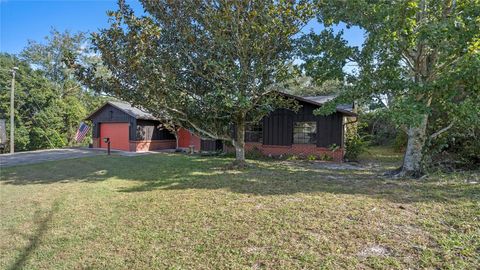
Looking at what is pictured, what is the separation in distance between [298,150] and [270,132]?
1771 mm

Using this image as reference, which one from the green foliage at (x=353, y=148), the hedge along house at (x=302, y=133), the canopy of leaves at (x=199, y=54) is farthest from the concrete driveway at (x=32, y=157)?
the green foliage at (x=353, y=148)

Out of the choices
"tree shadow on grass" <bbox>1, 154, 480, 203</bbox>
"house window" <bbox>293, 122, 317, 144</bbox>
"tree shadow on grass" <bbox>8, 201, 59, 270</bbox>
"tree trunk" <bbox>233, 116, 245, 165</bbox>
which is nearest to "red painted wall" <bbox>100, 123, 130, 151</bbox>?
"tree shadow on grass" <bbox>1, 154, 480, 203</bbox>

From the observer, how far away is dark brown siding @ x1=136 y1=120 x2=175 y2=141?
57.7 feet

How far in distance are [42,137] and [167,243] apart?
23.0 metres

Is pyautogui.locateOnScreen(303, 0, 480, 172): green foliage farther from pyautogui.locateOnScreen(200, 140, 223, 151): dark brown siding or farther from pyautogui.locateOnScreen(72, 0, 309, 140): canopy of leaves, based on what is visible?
pyautogui.locateOnScreen(200, 140, 223, 151): dark brown siding

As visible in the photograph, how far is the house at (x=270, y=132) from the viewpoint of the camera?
498 inches

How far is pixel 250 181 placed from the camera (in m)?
7.44

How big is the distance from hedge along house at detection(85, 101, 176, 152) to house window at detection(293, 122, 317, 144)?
9520mm

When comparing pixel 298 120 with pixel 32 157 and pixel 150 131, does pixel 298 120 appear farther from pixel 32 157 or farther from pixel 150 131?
pixel 32 157

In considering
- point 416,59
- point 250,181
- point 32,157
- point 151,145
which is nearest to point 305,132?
point 416,59

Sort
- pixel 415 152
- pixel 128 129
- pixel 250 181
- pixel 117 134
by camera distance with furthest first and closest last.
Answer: pixel 117 134
pixel 128 129
pixel 415 152
pixel 250 181

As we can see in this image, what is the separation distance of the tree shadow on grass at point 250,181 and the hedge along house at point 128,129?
699cm

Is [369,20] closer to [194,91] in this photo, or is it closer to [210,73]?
[210,73]

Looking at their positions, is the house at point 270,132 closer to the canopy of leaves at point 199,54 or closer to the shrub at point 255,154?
the shrub at point 255,154
